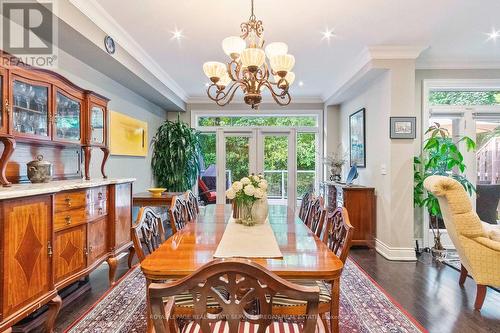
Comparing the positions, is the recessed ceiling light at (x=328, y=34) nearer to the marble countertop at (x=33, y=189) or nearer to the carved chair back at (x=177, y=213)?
the carved chair back at (x=177, y=213)

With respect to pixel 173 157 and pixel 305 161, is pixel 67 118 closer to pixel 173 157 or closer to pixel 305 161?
pixel 173 157

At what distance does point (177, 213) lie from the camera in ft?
8.26

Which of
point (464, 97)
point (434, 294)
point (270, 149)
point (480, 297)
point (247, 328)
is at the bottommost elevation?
point (434, 294)

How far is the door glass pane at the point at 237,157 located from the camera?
263 inches

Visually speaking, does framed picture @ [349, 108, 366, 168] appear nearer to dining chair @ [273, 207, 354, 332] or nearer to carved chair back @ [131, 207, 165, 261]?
dining chair @ [273, 207, 354, 332]

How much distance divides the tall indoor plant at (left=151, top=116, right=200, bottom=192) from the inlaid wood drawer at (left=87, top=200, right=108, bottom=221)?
109 inches

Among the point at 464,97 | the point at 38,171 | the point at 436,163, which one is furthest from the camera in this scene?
the point at 464,97

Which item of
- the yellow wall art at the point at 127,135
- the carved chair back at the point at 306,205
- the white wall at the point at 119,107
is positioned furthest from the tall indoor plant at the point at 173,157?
the carved chair back at the point at 306,205

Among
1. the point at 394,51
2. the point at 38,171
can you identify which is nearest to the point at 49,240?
the point at 38,171

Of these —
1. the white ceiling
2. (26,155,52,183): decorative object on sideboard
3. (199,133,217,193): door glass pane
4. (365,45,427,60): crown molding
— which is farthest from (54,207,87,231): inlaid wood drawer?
(199,133,217,193): door glass pane

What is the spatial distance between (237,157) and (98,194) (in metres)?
4.10

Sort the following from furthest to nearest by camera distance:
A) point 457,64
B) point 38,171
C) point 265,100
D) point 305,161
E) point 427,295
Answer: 1. point 305,161
2. point 265,100
3. point 457,64
4. point 427,295
5. point 38,171

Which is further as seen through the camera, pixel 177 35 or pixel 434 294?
pixel 177 35

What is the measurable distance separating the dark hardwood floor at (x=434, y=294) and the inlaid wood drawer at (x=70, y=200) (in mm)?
2884
